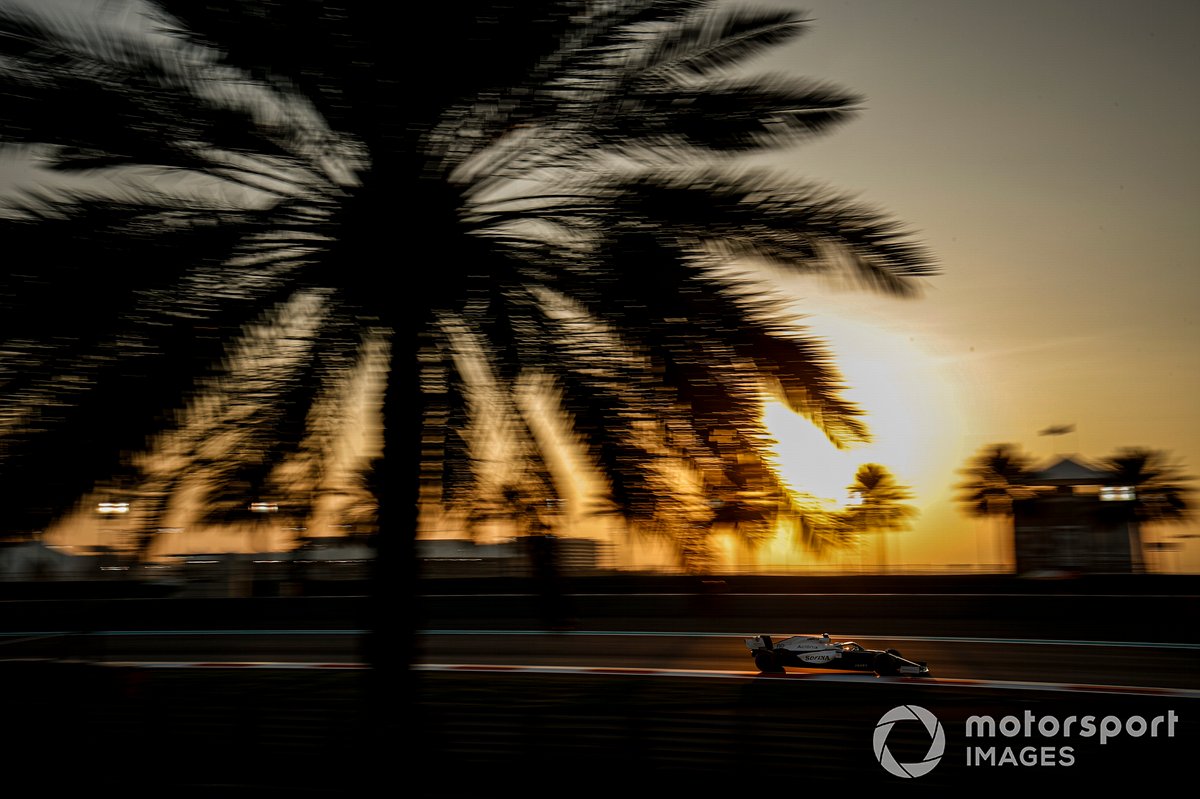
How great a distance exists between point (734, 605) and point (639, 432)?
12625 mm

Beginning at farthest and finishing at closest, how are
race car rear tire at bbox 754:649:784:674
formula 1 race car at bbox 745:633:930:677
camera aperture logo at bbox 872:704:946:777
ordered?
race car rear tire at bbox 754:649:784:674 → formula 1 race car at bbox 745:633:930:677 → camera aperture logo at bbox 872:704:946:777

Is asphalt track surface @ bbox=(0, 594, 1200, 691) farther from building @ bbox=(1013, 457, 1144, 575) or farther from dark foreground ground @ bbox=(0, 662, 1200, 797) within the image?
building @ bbox=(1013, 457, 1144, 575)

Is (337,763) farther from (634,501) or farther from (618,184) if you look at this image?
(618,184)

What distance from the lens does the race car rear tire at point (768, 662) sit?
9.41 metres

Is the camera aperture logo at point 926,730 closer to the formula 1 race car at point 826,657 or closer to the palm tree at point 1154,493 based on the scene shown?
the formula 1 race car at point 826,657

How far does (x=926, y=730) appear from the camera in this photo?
251 inches

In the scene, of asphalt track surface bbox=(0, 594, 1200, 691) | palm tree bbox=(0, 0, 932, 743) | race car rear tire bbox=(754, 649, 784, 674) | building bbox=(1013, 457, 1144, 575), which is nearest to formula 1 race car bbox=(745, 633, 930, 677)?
race car rear tire bbox=(754, 649, 784, 674)

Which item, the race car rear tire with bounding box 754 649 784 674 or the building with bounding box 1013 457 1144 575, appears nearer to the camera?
the race car rear tire with bounding box 754 649 784 674

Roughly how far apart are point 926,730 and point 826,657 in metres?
2.76

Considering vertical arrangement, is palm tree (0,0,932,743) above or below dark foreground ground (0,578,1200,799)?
above

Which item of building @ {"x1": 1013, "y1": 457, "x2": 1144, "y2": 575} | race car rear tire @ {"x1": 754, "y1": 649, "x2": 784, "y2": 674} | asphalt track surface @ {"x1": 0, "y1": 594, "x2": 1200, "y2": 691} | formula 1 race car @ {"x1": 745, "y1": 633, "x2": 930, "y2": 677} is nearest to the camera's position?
formula 1 race car @ {"x1": 745, "y1": 633, "x2": 930, "y2": 677}

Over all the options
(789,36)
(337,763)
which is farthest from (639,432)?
(789,36)

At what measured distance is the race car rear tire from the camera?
9414mm

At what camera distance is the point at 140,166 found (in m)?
6.06
